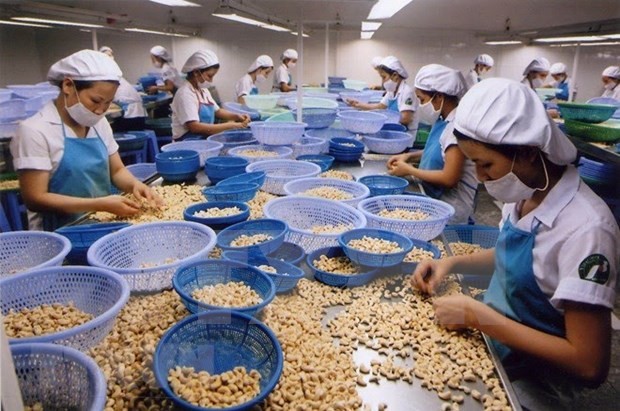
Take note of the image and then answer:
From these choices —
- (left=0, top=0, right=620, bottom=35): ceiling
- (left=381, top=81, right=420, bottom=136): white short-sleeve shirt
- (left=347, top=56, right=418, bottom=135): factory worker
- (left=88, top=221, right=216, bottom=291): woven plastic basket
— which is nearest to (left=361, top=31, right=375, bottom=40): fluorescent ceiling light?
(left=0, top=0, right=620, bottom=35): ceiling

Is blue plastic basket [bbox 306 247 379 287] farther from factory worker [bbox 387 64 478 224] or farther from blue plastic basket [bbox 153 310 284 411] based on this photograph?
factory worker [bbox 387 64 478 224]

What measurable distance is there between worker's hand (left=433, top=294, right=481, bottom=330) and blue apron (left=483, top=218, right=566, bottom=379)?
0.68ft

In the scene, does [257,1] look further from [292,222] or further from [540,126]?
[540,126]

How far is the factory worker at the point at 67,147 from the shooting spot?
6.68 ft

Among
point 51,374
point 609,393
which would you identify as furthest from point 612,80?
point 51,374

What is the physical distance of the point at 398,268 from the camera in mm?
1733

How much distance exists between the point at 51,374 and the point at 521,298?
4.62 ft

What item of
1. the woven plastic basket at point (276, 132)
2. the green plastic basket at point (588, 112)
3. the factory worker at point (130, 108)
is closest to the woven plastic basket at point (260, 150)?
the woven plastic basket at point (276, 132)

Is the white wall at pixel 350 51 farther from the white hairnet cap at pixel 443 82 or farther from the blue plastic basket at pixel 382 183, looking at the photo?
the blue plastic basket at pixel 382 183

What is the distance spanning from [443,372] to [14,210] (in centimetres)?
342

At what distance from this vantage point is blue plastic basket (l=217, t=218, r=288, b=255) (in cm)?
168

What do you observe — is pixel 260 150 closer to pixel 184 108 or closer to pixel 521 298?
pixel 184 108

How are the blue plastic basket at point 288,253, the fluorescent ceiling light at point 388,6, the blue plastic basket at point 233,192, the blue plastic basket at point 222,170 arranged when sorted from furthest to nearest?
the fluorescent ceiling light at point 388,6 → the blue plastic basket at point 222,170 → the blue plastic basket at point 233,192 → the blue plastic basket at point 288,253

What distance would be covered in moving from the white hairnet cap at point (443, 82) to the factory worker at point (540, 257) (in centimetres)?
156
